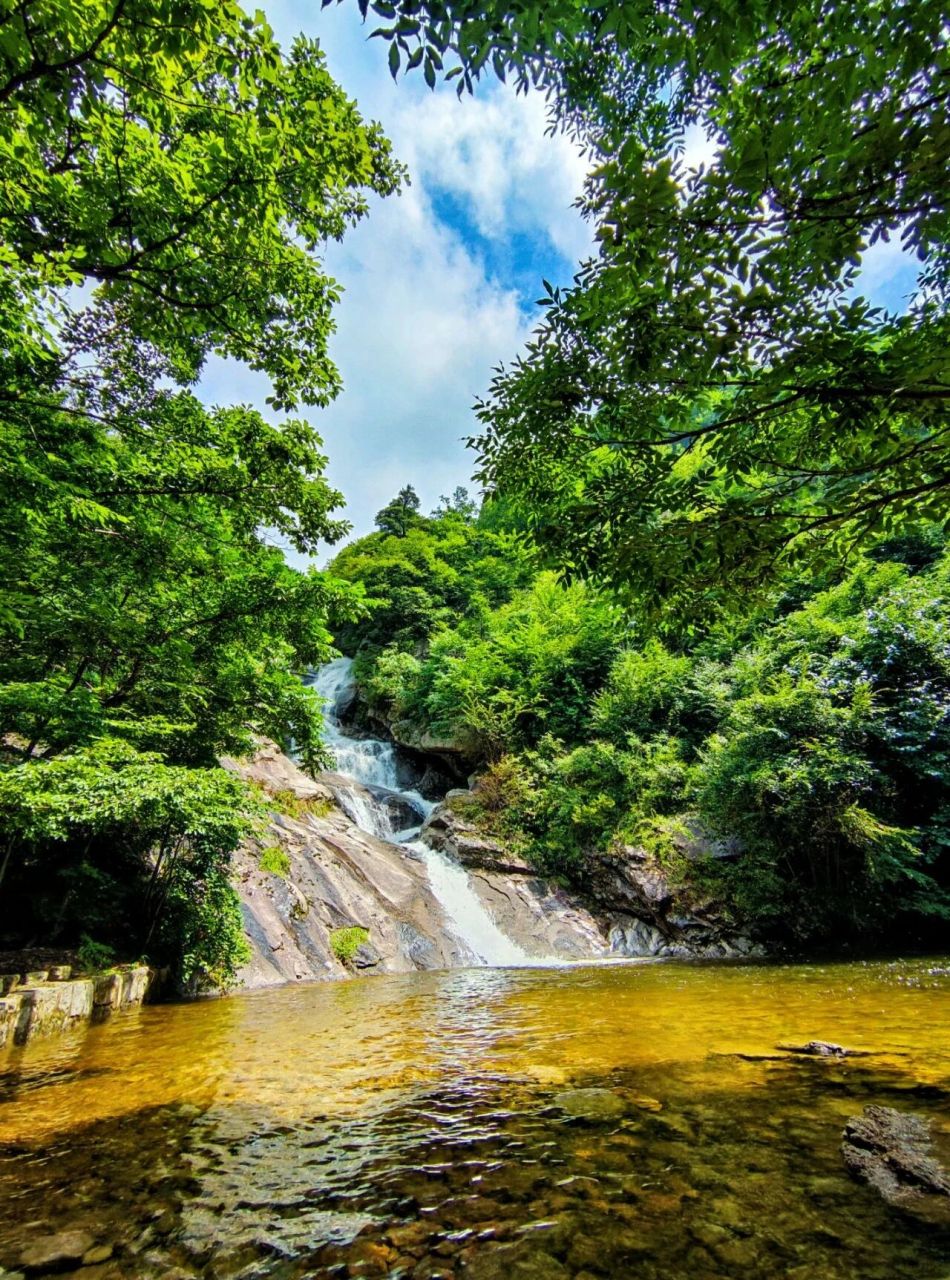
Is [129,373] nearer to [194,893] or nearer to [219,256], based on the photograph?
[219,256]

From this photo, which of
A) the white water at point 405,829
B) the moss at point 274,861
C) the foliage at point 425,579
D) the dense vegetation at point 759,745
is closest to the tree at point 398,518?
the foliage at point 425,579

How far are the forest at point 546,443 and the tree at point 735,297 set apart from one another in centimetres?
2

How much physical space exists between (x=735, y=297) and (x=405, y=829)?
60.6ft

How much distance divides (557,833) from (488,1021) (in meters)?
9.63

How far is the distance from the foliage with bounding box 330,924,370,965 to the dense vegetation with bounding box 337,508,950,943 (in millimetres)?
5472

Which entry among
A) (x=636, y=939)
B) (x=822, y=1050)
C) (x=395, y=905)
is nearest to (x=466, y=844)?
(x=395, y=905)

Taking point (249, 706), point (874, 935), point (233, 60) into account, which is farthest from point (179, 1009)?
point (874, 935)

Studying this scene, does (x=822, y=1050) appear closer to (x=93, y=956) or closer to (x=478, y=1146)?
(x=478, y=1146)

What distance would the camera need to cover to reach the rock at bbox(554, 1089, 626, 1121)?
3.25m

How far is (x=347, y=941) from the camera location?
1145cm

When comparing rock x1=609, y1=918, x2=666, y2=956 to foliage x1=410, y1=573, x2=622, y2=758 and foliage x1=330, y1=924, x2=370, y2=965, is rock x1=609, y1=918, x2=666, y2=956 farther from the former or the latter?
foliage x1=410, y1=573, x2=622, y2=758

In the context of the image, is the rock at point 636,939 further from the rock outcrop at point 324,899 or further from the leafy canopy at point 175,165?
the leafy canopy at point 175,165

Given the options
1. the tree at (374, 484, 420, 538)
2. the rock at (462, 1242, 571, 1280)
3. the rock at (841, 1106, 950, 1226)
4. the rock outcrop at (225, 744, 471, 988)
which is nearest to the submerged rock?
the rock at (841, 1106, 950, 1226)

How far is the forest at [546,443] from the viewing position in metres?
2.36
